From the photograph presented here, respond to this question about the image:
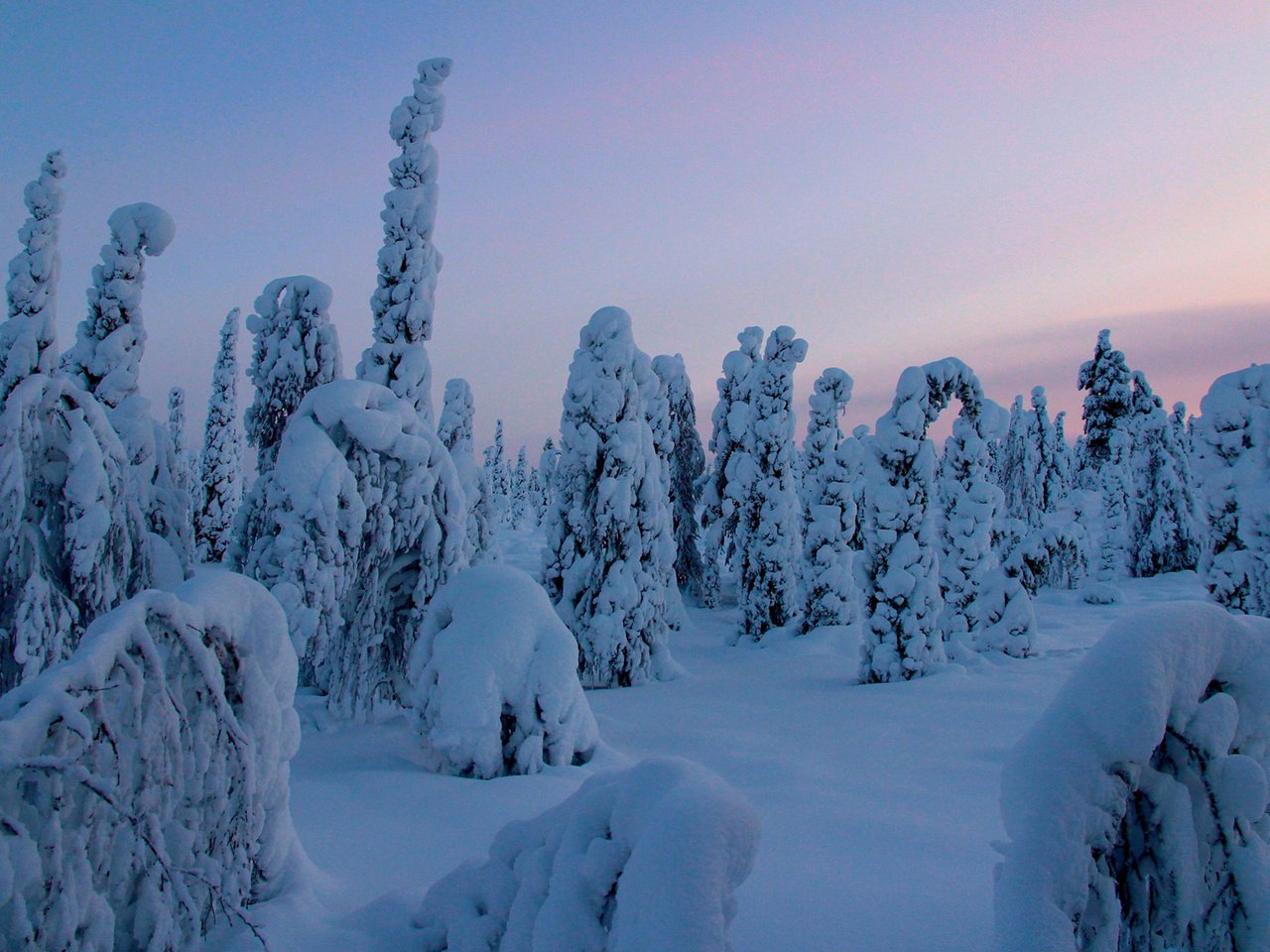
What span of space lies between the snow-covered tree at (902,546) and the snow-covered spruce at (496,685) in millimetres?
6210

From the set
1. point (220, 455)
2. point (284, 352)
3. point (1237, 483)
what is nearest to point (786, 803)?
point (1237, 483)

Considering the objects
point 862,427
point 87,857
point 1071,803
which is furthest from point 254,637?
point 862,427

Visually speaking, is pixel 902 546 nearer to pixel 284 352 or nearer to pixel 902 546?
pixel 902 546

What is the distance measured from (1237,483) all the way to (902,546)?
4.10 metres

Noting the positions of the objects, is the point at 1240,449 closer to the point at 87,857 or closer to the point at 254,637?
the point at 254,637

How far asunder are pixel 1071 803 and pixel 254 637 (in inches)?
128

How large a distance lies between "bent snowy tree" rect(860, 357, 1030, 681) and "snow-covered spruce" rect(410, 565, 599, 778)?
20.4ft

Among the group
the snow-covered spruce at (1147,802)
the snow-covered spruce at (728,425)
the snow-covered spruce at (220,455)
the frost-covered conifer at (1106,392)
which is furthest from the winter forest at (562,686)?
the frost-covered conifer at (1106,392)

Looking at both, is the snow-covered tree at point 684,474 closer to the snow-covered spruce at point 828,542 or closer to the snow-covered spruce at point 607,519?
the snow-covered spruce at point 828,542

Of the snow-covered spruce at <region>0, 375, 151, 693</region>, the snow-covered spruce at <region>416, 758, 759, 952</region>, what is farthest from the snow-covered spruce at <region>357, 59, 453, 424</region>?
the snow-covered spruce at <region>416, 758, 759, 952</region>

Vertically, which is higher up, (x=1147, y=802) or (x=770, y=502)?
(x=770, y=502)

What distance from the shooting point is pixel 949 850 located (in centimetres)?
454

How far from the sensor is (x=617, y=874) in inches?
91.1

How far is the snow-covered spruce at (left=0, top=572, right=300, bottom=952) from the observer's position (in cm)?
227
